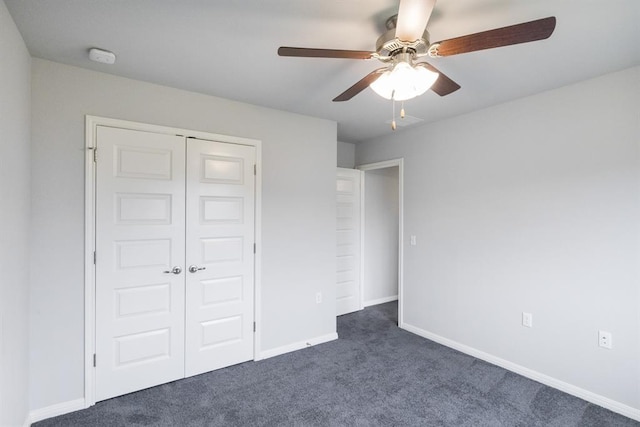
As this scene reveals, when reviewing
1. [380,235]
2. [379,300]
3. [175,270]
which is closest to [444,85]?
[175,270]

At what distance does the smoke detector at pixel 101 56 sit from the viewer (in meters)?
1.98

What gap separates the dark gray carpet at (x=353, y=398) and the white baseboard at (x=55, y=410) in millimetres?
48

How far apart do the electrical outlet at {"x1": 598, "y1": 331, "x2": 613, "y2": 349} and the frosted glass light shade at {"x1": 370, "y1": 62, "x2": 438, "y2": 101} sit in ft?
7.51

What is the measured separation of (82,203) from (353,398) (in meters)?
2.48

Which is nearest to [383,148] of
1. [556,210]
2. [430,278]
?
[430,278]

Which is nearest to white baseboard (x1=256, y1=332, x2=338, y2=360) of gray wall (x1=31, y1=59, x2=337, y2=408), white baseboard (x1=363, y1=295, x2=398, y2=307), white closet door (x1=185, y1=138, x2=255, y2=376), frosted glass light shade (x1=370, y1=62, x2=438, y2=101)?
gray wall (x1=31, y1=59, x2=337, y2=408)

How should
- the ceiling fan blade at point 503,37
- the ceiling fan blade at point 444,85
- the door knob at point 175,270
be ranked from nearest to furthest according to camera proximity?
the ceiling fan blade at point 503,37, the ceiling fan blade at point 444,85, the door knob at point 175,270

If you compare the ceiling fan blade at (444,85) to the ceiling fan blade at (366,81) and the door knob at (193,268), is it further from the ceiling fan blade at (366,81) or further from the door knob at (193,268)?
the door knob at (193,268)

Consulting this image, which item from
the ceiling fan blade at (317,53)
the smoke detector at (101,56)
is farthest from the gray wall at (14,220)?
the ceiling fan blade at (317,53)

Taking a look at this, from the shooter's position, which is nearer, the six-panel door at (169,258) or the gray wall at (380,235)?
the six-panel door at (169,258)

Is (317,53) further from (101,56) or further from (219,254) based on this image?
(219,254)

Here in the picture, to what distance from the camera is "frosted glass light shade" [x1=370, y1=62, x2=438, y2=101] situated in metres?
1.60

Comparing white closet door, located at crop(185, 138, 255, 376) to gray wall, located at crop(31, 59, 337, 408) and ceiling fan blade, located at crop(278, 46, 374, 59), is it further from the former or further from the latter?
ceiling fan blade, located at crop(278, 46, 374, 59)

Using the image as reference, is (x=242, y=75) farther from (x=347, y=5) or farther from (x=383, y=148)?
(x=383, y=148)
